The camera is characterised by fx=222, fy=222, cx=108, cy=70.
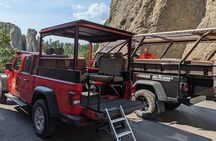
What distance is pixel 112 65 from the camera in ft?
19.8

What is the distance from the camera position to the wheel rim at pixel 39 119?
467cm

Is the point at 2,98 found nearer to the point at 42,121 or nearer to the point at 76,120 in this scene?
the point at 42,121

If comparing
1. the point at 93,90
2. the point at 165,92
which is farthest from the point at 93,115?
the point at 165,92

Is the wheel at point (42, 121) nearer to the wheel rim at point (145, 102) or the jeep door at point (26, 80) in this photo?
the jeep door at point (26, 80)

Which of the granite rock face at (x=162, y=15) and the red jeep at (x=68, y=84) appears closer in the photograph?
the red jeep at (x=68, y=84)

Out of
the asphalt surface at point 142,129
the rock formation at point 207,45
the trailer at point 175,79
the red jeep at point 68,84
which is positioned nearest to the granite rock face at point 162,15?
the rock formation at point 207,45

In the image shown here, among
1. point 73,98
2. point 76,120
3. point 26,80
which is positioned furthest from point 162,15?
point 76,120

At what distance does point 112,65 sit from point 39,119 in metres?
2.35

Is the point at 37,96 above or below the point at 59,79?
below

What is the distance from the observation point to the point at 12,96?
21.4 feet

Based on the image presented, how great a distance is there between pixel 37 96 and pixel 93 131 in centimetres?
155

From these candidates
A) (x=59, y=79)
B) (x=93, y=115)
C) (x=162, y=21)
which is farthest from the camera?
(x=162, y=21)

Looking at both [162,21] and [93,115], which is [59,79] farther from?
[162,21]

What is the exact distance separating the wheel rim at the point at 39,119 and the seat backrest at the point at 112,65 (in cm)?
211
